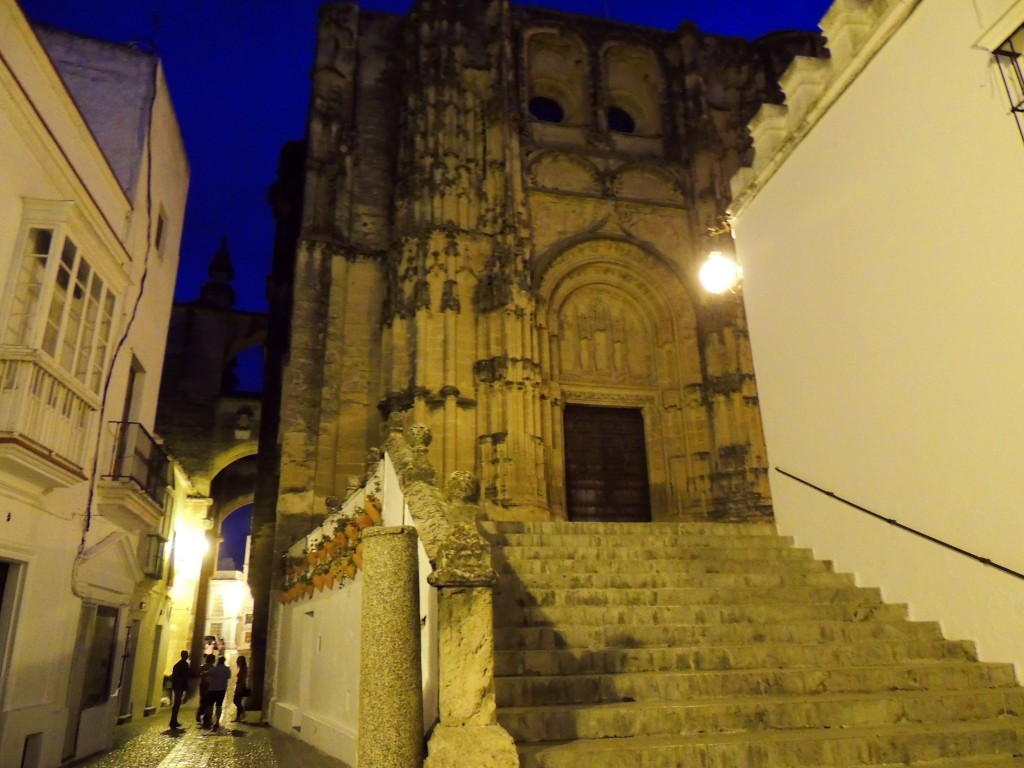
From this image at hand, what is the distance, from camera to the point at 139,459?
1003 centimetres

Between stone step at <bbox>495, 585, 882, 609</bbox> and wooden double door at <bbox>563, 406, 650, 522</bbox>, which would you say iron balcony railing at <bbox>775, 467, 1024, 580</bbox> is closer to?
stone step at <bbox>495, 585, 882, 609</bbox>

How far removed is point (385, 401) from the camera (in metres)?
13.4

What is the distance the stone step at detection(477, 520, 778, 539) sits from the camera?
26.6 ft

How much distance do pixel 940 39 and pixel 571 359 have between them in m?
9.43

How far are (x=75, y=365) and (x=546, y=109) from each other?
1302 cm

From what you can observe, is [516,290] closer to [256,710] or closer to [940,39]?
[940,39]

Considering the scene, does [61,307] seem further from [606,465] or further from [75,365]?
[606,465]

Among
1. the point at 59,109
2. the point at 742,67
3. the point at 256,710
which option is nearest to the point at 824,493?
the point at 59,109

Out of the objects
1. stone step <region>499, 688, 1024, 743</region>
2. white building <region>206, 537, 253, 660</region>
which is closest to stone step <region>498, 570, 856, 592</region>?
stone step <region>499, 688, 1024, 743</region>

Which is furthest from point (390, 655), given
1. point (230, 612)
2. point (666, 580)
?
point (230, 612)

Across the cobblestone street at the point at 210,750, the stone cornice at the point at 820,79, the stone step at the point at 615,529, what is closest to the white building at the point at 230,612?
the cobblestone street at the point at 210,750

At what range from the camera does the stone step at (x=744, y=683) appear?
16.7 feet

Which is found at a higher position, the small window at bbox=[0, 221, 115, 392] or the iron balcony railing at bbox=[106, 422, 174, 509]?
the small window at bbox=[0, 221, 115, 392]

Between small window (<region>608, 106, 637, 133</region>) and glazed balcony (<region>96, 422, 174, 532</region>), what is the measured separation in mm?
12998
